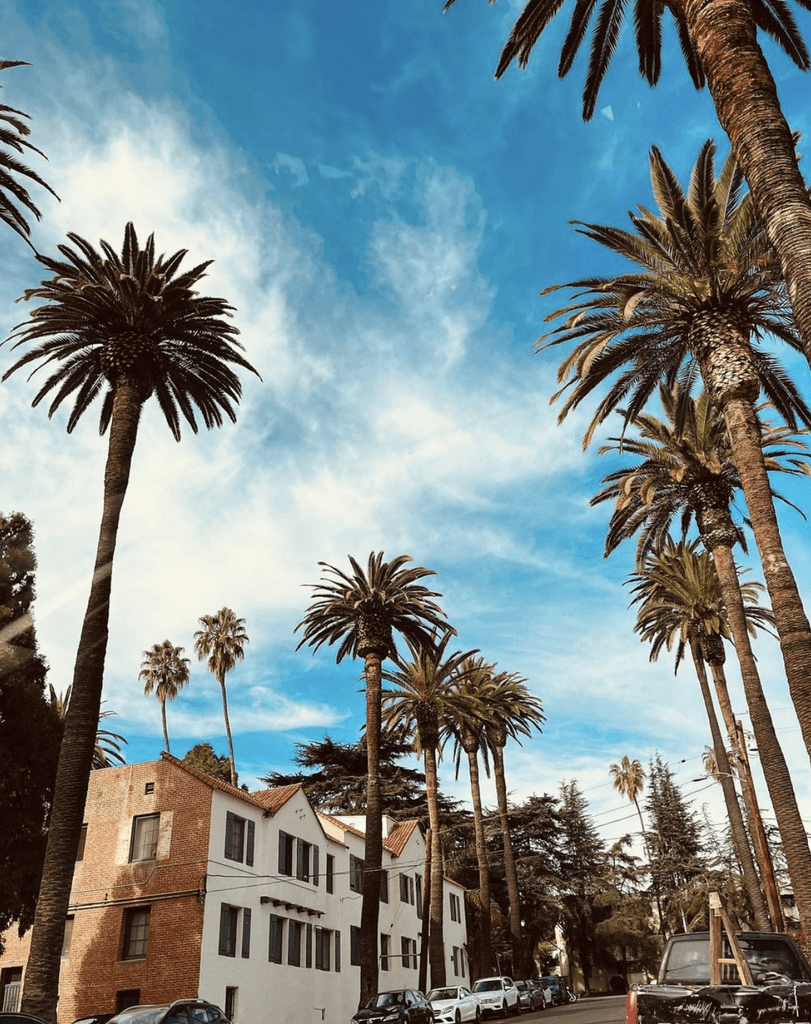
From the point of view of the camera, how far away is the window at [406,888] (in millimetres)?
49875

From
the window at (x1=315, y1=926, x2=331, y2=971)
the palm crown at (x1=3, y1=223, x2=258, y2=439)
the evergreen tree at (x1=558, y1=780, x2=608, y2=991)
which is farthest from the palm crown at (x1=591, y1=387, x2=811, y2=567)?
the evergreen tree at (x1=558, y1=780, x2=608, y2=991)

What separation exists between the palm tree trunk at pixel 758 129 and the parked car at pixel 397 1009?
27.6m

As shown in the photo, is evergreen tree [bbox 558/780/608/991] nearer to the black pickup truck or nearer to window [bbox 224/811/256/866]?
window [bbox 224/811/256/866]

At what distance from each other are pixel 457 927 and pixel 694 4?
192 ft

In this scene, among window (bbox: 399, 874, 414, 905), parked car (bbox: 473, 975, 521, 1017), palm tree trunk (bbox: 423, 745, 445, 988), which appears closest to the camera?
parked car (bbox: 473, 975, 521, 1017)

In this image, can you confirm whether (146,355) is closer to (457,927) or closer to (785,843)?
(785,843)

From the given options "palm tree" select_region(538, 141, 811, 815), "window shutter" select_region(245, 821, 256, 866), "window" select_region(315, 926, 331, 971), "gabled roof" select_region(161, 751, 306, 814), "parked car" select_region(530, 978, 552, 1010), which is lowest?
"parked car" select_region(530, 978, 552, 1010)

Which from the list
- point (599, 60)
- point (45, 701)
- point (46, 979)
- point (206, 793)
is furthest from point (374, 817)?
point (599, 60)

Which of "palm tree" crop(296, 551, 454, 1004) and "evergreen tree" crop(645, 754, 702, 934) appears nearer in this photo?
"palm tree" crop(296, 551, 454, 1004)

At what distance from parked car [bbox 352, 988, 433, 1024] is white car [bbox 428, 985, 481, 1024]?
267 centimetres

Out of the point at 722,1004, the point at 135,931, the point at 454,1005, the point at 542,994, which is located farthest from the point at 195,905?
the point at 542,994

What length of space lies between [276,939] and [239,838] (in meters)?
4.55

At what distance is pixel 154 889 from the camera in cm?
3109

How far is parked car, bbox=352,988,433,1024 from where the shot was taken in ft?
96.0
